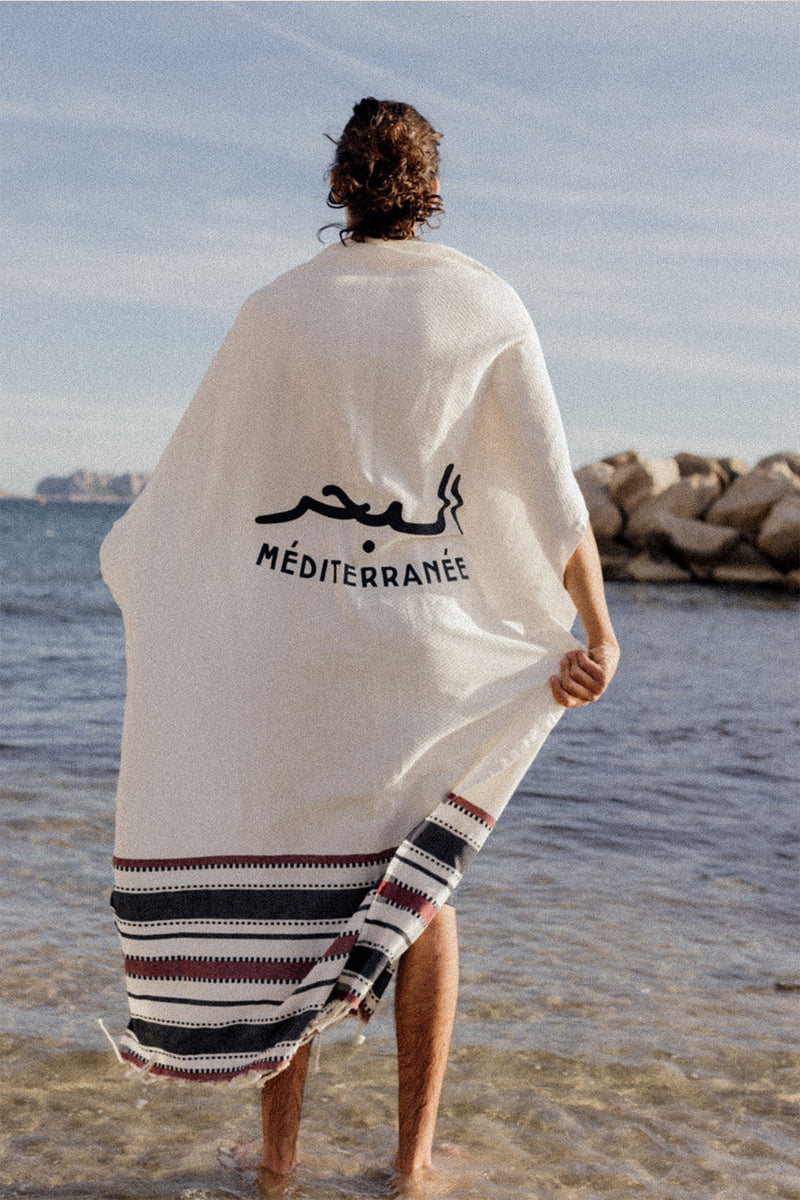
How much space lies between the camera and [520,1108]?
2932 mm

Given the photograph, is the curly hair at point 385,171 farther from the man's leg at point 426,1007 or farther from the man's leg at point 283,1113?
the man's leg at point 283,1113

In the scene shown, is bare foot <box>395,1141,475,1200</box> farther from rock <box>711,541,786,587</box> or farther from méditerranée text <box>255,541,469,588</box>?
rock <box>711,541,786,587</box>

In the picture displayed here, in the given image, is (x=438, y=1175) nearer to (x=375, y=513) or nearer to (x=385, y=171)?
(x=375, y=513)

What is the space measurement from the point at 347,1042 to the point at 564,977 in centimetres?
78

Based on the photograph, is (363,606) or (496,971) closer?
(363,606)

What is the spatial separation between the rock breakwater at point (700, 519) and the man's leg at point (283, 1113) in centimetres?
2255

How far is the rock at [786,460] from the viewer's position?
26297 millimetres

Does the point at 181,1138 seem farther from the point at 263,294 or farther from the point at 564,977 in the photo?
the point at 263,294

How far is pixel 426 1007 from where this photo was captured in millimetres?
2305

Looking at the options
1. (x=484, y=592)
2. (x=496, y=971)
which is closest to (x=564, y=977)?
(x=496, y=971)

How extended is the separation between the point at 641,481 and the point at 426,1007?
81.5 feet

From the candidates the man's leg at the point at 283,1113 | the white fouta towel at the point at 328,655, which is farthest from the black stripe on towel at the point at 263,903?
the man's leg at the point at 283,1113

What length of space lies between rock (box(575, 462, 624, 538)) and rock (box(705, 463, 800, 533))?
2135mm

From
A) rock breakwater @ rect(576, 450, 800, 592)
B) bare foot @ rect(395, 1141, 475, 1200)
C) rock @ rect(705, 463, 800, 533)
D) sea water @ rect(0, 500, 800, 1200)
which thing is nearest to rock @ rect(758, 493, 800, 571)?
rock breakwater @ rect(576, 450, 800, 592)
